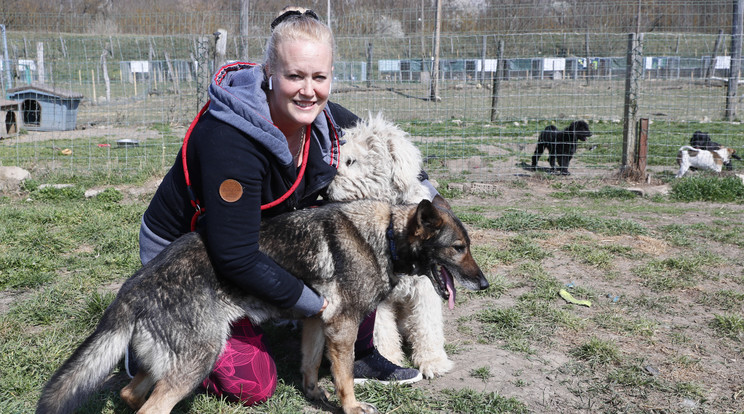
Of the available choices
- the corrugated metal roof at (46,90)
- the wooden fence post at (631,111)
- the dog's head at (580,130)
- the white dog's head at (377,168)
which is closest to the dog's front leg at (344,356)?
A: the white dog's head at (377,168)

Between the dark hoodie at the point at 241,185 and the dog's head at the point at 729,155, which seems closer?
the dark hoodie at the point at 241,185

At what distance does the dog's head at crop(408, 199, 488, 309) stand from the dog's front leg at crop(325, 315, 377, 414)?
0.54 meters

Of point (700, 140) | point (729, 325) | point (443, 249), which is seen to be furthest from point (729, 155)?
point (443, 249)

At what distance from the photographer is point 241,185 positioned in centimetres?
273

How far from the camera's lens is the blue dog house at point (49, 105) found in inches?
570

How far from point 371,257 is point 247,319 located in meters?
0.82

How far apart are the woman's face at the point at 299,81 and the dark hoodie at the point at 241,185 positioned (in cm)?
11

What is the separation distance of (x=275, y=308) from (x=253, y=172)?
0.74 meters

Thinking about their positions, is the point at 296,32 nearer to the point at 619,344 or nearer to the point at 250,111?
the point at 250,111

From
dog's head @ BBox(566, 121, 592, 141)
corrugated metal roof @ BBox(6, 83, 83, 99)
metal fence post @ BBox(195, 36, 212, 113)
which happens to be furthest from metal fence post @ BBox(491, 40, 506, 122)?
corrugated metal roof @ BBox(6, 83, 83, 99)

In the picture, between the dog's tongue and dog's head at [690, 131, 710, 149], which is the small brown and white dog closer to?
dog's head at [690, 131, 710, 149]

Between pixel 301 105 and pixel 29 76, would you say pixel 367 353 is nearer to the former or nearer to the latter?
pixel 301 105

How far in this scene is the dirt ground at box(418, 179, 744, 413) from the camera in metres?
3.30

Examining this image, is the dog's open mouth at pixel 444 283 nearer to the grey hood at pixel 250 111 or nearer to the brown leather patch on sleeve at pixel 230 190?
the grey hood at pixel 250 111
